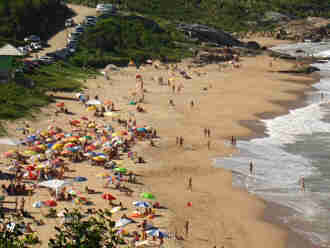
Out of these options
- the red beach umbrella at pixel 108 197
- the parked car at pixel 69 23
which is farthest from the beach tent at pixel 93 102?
the parked car at pixel 69 23

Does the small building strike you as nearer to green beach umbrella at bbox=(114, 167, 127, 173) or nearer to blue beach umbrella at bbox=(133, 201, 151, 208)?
green beach umbrella at bbox=(114, 167, 127, 173)

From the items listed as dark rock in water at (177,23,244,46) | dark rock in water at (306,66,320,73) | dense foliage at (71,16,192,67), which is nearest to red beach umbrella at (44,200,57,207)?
dense foliage at (71,16,192,67)

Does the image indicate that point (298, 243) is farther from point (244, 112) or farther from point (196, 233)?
point (244, 112)

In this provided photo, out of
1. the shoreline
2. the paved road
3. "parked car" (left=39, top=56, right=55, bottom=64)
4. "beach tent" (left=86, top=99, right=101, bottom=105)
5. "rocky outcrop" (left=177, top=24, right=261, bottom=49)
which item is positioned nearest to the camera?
the shoreline

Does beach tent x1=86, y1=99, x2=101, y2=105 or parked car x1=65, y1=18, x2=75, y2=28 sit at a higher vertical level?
parked car x1=65, y1=18, x2=75, y2=28

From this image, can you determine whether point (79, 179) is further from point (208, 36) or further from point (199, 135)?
point (208, 36)

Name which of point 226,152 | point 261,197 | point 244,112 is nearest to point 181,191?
point 261,197
